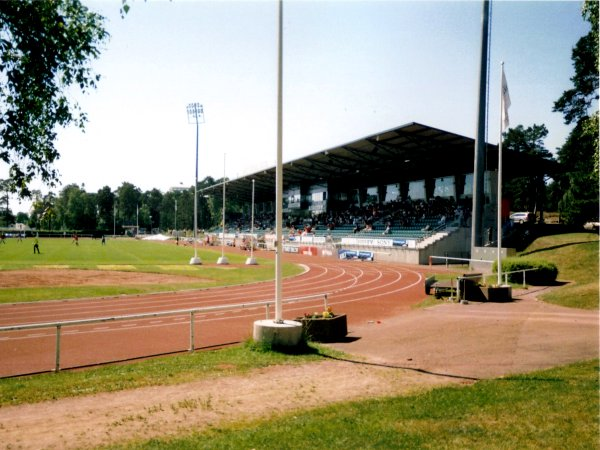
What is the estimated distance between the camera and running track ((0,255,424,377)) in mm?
11805

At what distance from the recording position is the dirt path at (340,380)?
5.83m

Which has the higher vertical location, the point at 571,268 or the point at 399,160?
the point at 399,160

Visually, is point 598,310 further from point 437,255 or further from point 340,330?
point 437,255

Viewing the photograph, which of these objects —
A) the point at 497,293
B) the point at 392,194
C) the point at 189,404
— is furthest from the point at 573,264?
the point at 392,194

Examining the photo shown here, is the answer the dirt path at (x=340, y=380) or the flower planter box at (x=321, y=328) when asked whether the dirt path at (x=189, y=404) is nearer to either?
the dirt path at (x=340, y=380)

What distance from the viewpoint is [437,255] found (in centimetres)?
4188

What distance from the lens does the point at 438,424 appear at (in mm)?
5574

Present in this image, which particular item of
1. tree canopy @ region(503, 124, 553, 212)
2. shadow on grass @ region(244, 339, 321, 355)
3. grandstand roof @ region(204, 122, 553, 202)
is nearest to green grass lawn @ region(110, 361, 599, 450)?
shadow on grass @ region(244, 339, 321, 355)

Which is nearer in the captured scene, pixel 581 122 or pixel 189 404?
pixel 189 404

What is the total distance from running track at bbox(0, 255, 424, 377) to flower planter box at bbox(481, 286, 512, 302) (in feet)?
10.6

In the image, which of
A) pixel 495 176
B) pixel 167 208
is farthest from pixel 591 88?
pixel 167 208

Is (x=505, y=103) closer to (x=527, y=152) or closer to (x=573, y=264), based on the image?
(x=573, y=264)

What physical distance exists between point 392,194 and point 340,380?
52949mm

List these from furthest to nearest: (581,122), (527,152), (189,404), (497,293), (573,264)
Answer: (527,152) < (581,122) < (573,264) < (497,293) < (189,404)
